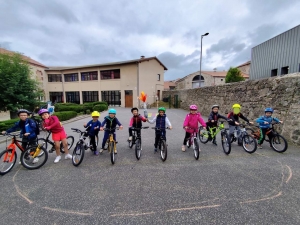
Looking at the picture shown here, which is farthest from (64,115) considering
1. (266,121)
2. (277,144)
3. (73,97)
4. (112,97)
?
(73,97)

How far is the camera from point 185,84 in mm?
40094

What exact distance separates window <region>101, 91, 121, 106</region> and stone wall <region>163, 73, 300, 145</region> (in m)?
18.6

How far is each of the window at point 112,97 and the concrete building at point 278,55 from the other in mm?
20238

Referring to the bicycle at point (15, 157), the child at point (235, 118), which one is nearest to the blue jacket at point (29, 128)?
the bicycle at point (15, 157)

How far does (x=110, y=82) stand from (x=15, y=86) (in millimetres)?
14597

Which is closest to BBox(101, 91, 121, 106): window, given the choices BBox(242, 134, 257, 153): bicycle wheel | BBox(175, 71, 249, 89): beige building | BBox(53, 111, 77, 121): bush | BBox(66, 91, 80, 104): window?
BBox(66, 91, 80, 104): window

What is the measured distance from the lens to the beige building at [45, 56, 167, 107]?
982 inches

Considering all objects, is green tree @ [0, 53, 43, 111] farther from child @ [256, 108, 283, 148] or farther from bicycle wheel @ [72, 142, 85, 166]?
child @ [256, 108, 283, 148]

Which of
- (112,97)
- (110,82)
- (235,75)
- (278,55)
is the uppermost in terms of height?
(235,75)

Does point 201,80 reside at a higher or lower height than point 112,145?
A: higher

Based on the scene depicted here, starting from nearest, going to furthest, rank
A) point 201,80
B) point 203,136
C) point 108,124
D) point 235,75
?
point 108,124 < point 203,136 < point 235,75 < point 201,80

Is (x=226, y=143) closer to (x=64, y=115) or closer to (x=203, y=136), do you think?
(x=203, y=136)

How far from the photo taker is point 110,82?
26.3m

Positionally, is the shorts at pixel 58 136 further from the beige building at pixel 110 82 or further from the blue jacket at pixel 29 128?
the beige building at pixel 110 82
